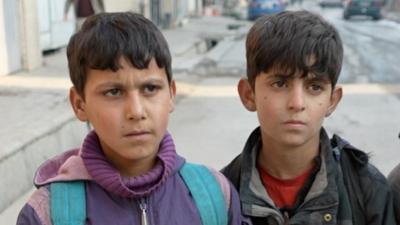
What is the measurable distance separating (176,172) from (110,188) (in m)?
0.21

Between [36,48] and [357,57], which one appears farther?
→ [357,57]

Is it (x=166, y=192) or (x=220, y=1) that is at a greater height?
(x=166, y=192)

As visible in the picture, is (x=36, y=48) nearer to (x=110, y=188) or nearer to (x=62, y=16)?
(x=62, y=16)

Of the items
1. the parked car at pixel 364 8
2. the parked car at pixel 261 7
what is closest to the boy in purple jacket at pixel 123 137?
the parked car at pixel 261 7

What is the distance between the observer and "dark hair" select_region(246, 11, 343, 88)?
6.08 ft

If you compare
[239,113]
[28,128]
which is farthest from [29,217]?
[239,113]

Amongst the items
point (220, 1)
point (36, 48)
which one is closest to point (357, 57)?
point (36, 48)

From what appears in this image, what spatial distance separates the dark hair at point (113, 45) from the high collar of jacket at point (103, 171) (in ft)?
0.58

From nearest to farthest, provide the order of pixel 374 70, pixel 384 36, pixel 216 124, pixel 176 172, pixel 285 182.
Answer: pixel 176 172
pixel 285 182
pixel 216 124
pixel 374 70
pixel 384 36

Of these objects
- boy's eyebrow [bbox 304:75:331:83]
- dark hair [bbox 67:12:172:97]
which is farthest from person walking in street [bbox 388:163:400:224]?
dark hair [bbox 67:12:172:97]

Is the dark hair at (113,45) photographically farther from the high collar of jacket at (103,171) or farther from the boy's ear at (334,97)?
the boy's ear at (334,97)

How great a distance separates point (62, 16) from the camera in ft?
38.7

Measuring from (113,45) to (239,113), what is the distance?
5860 millimetres

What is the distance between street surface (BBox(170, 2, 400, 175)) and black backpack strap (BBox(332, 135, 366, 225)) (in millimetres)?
2684
